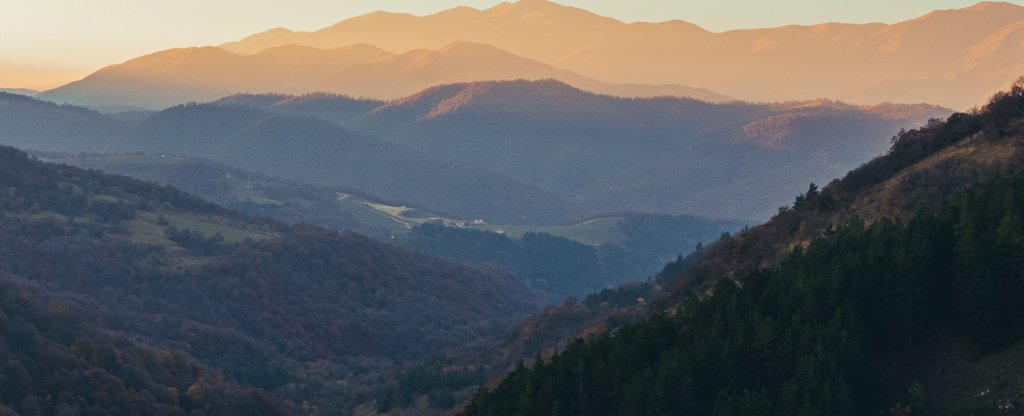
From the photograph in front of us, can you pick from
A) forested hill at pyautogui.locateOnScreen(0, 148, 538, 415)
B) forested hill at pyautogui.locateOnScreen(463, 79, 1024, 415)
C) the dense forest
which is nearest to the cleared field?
forested hill at pyautogui.locateOnScreen(0, 148, 538, 415)

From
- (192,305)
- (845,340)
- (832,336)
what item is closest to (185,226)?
(192,305)

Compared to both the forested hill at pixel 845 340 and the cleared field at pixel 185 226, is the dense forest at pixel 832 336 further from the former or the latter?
the cleared field at pixel 185 226

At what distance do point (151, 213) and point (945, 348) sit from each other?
135m

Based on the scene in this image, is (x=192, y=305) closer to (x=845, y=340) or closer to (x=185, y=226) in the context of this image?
(x=185, y=226)

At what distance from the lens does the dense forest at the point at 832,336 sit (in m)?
49.9

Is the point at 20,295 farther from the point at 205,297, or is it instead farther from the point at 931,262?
the point at 931,262

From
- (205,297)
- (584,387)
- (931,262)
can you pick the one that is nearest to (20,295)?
(205,297)

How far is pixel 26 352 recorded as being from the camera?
298 feet

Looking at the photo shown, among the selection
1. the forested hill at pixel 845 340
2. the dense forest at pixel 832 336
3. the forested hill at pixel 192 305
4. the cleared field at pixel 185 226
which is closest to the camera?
the forested hill at pixel 845 340

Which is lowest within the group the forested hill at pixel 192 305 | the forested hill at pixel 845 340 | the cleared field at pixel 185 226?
the forested hill at pixel 192 305

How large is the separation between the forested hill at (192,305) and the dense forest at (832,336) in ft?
132

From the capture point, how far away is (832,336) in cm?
5109

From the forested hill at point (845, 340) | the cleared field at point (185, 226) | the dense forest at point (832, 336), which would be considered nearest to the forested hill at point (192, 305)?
the cleared field at point (185, 226)

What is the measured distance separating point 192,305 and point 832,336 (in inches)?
4097
